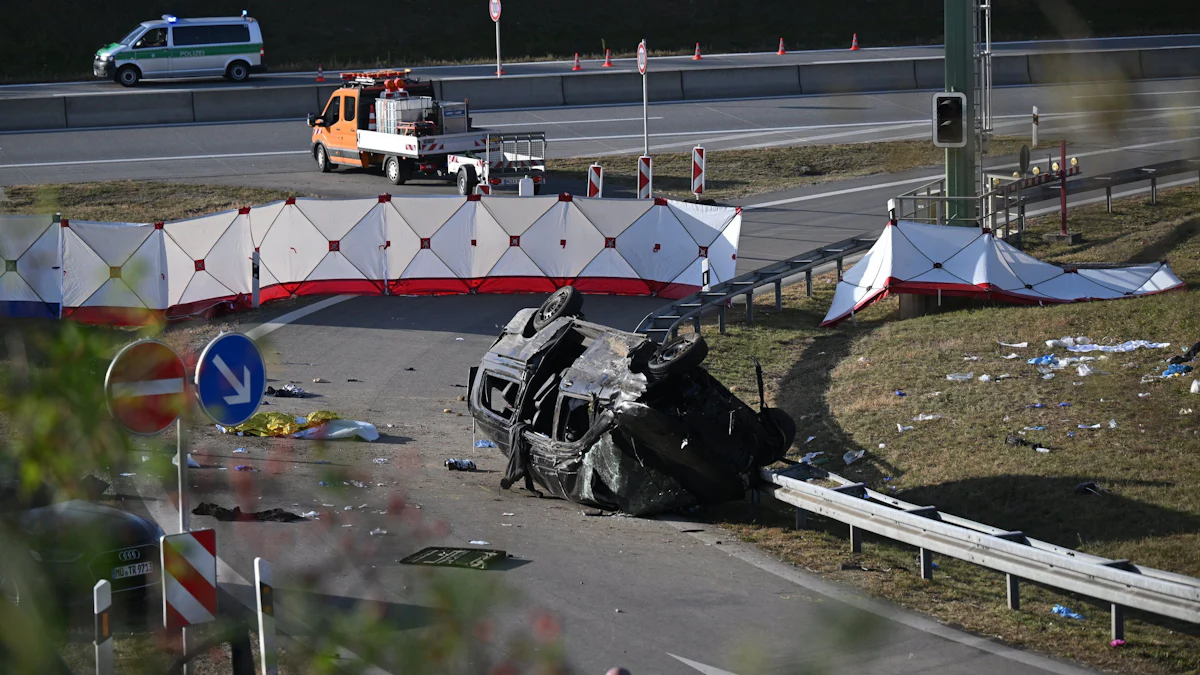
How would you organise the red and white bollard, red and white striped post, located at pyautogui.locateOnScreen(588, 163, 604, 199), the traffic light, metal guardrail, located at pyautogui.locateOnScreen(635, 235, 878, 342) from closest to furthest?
metal guardrail, located at pyautogui.locateOnScreen(635, 235, 878, 342), the traffic light, red and white striped post, located at pyautogui.locateOnScreen(588, 163, 604, 199), the red and white bollard

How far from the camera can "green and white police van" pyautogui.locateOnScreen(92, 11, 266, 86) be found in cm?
4419

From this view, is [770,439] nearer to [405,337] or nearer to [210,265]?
[405,337]

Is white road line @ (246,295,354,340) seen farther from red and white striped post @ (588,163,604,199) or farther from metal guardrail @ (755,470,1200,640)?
metal guardrail @ (755,470,1200,640)

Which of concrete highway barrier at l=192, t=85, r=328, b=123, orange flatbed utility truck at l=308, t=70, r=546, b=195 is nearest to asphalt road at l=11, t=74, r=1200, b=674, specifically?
orange flatbed utility truck at l=308, t=70, r=546, b=195

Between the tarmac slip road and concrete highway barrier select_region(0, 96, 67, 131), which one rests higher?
concrete highway barrier select_region(0, 96, 67, 131)

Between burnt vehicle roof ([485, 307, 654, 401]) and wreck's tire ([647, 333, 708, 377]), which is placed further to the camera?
burnt vehicle roof ([485, 307, 654, 401])

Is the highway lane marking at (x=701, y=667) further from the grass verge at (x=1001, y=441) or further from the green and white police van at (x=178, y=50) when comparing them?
the green and white police van at (x=178, y=50)

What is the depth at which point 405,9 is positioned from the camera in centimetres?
6162

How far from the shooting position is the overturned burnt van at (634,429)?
10586mm

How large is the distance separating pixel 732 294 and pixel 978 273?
3.53m

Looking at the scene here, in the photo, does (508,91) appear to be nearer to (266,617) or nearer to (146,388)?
(266,617)

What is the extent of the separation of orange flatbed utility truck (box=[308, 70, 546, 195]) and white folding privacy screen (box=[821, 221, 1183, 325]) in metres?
10.9

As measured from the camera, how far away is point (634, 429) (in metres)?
10.5

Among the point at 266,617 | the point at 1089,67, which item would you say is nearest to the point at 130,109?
the point at 266,617
